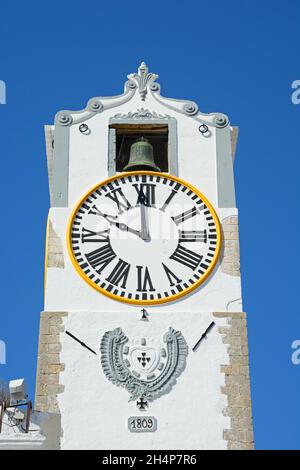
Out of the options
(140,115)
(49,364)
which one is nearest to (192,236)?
(140,115)

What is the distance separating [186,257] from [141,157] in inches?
90.5

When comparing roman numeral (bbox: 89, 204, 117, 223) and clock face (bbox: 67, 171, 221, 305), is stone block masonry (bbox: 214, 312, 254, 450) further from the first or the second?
roman numeral (bbox: 89, 204, 117, 223)

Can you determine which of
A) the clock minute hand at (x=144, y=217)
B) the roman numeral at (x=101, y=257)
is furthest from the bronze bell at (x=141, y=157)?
the roman numeral at (x=101, y=257)

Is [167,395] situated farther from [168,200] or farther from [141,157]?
[141,157]

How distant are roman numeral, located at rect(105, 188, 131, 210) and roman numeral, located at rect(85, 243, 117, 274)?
867 millimetres

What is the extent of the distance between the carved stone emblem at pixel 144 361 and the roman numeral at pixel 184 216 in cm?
209

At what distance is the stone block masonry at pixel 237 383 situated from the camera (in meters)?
21.5

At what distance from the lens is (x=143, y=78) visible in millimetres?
25281

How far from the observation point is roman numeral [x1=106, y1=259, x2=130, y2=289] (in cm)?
2288

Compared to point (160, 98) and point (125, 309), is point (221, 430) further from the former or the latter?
point (160, 98)

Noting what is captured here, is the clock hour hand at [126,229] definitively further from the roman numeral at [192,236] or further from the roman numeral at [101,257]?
the roman numeral at [192,236]

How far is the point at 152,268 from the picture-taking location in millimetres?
23031
